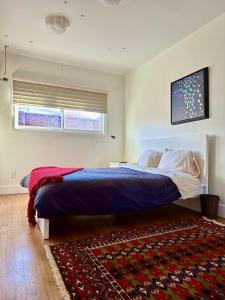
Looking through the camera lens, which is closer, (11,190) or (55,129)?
(11,190)

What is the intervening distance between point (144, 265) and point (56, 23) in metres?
3.10

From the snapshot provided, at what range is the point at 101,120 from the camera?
16.7 feet

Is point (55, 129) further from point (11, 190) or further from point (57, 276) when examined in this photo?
point (57, 276)

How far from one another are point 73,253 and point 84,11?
2846 millimetres

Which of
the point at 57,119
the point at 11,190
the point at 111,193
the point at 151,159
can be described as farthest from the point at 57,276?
the point at 57,119

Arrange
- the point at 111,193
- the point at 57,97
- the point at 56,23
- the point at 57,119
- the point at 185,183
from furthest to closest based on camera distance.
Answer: the point at 57,119, the point at 57,97, the point at 56,23, the point at 185,183, the point at 111,193

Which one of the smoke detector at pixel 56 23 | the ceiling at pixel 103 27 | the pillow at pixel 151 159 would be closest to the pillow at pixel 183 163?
the pillow at pixel 151 159

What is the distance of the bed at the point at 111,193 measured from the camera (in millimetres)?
2084

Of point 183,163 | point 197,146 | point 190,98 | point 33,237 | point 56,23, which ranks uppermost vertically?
point 56,23

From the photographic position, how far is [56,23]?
3020 mm

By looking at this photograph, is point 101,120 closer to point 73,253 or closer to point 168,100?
point 168,100

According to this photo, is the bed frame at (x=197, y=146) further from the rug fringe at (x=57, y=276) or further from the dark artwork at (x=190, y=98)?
the rug fringe at (x=57, y=276)

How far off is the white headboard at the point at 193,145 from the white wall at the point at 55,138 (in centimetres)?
140

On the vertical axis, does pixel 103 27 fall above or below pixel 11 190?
above
